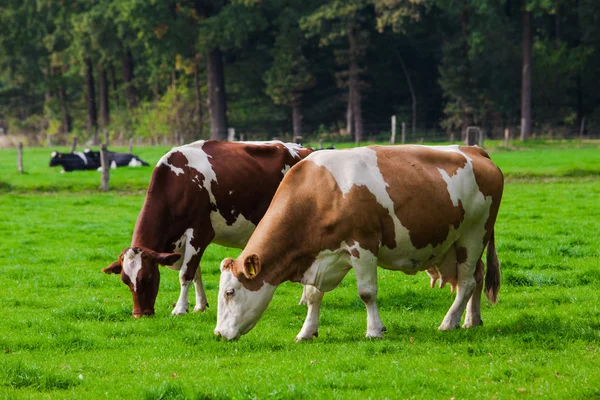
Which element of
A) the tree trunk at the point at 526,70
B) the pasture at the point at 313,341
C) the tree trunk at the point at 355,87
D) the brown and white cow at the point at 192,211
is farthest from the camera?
the tree trunk at the point at 355,87

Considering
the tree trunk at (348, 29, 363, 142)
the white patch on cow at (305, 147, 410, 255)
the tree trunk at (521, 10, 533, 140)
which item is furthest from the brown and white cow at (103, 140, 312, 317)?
the tree trunk at (348, 29, 363, 142)

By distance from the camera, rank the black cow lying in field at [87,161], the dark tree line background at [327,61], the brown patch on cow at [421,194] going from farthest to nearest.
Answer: the dark tree line background at [327,61] → the black cow lying in field at [87,161] → the brown patch on cow at [421,194]

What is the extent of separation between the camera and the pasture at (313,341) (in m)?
6.83

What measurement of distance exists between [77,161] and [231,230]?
77.1 ft

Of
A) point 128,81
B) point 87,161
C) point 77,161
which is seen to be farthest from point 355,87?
point 77,161

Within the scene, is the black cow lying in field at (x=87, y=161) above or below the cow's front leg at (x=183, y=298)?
below

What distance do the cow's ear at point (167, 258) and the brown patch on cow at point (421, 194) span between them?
2.67 m

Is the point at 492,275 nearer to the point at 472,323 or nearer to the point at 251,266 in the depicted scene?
the point at 472,323

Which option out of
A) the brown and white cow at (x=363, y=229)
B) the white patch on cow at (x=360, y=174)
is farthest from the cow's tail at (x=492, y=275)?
the white patch on cow at (x=360, y=174)

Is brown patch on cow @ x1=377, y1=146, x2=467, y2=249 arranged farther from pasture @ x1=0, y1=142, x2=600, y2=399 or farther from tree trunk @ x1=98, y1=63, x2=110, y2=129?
tree trunk @ x1=98, y1=63, x2=110, y2=129

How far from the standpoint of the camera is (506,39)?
5756 cm

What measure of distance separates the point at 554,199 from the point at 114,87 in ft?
193

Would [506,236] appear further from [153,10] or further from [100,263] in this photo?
[153,10]

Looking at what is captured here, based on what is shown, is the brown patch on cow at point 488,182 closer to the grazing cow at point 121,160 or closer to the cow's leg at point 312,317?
the cow's leg at point 312,317
